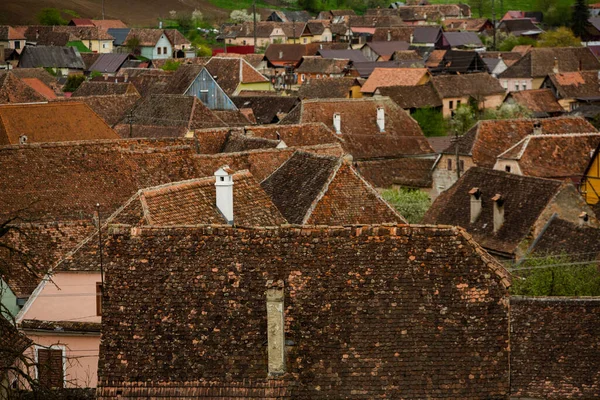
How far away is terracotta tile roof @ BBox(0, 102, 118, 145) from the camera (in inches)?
1706

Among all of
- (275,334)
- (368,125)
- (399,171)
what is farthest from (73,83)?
(275,334)

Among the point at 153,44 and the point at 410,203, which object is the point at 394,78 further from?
the point at 153,44

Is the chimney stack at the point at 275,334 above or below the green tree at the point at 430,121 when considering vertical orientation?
above

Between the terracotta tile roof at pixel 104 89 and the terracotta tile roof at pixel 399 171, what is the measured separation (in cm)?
3020

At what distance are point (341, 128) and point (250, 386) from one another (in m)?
40.1

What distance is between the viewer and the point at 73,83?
99750 mm

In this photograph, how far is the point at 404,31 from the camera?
496ft

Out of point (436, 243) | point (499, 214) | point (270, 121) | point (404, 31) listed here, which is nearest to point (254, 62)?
point (404, 31)

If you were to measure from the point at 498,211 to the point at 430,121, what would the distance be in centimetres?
3638

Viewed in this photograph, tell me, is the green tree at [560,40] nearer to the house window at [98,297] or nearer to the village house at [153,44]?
the village house at [153,44]

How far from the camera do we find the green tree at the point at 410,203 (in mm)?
44031

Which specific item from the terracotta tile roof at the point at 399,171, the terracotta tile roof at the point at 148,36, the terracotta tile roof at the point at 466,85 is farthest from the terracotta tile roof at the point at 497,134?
the terracotta tile roof at the point at 148,36

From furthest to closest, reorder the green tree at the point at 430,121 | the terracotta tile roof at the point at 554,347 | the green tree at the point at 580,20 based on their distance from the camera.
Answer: the green tree at the point at 580,20 < the green tree at the point at 430,121 < the terracotta tile roof at the point at 554,347

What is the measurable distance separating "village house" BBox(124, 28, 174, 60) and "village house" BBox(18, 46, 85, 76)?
2125cm
